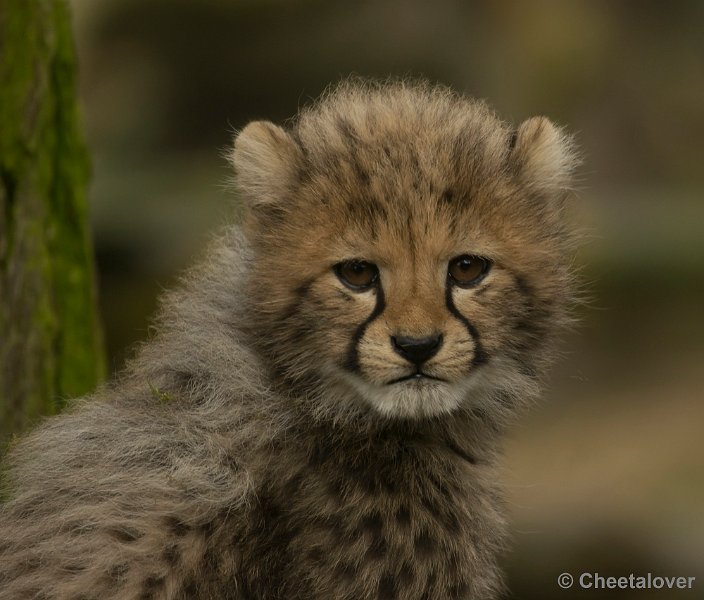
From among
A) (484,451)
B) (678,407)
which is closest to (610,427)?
(678,407)

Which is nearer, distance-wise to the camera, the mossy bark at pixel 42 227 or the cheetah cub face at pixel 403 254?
the cheetah cub face at pixel 403 254

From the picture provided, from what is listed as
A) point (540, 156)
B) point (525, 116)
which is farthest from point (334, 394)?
point (525, 116)

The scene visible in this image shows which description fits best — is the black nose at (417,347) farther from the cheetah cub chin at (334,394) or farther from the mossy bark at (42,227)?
the mossy bark at (42,227)

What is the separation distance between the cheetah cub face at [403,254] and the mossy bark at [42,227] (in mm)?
1123

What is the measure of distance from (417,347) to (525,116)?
6078 millimetres

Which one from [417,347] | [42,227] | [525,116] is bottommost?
[417,347]

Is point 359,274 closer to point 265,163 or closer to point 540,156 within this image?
point 265,163

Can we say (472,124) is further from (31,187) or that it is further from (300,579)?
(31,187)

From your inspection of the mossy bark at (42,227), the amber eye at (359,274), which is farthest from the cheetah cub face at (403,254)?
the mossy bark at (42,227)

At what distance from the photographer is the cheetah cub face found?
124 inches

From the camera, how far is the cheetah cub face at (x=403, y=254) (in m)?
3.14

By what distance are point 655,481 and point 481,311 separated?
4.95m

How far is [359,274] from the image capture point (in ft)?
10.4

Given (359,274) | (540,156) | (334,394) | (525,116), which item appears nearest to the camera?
(359,274)
